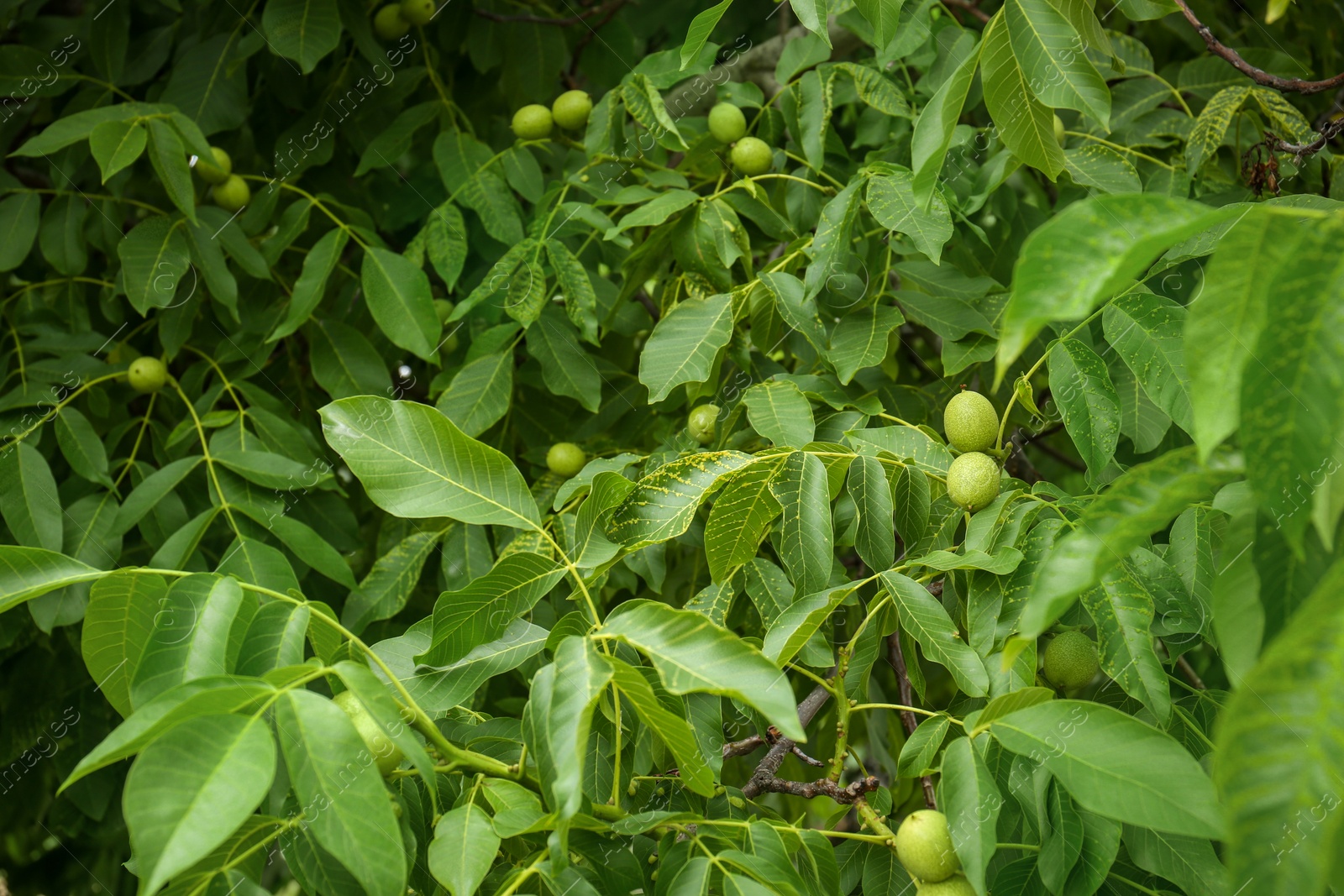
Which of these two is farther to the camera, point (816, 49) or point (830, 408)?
point (816, 49)

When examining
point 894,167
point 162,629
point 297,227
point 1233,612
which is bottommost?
point 1233,612

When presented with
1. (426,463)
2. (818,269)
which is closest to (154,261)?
(426,463)

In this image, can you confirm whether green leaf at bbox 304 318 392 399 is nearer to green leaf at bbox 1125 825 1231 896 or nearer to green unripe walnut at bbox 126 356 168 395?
green unripe walnut at bbox 126 356 168 395

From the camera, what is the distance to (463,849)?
30.5 inches

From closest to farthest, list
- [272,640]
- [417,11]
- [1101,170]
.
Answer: [272,640] < [1101,170] < [417,11]

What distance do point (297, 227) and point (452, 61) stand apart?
0.78 meters

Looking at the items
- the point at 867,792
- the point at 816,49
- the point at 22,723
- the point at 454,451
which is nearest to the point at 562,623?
the point at 454,451

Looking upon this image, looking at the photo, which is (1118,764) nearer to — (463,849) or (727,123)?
(463,849)

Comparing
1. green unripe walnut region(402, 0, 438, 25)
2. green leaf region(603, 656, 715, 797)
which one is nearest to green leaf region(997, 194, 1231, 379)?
green leaf region(603, 656, 715, 797)

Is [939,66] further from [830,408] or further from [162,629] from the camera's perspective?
[162,629]

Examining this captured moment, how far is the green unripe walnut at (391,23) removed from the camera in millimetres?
2008

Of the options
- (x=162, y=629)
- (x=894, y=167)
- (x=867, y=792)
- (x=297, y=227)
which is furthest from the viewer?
(x=297, y=227)

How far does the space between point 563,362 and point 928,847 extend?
3.17ft

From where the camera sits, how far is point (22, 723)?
184 centimetres
